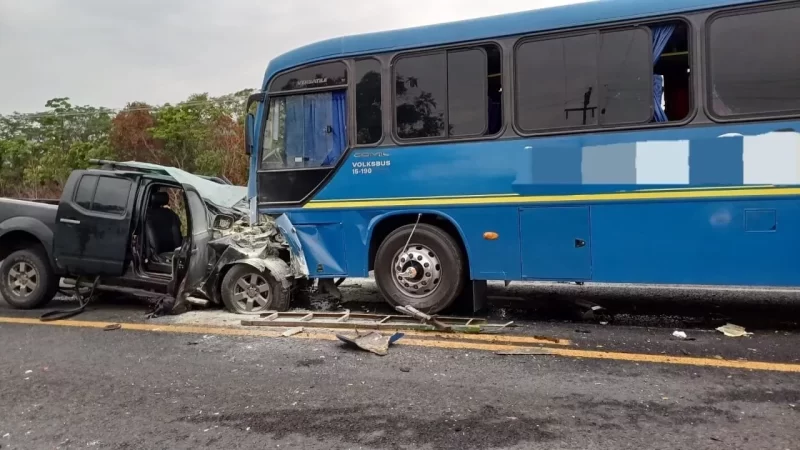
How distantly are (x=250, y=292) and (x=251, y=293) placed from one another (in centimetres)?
2

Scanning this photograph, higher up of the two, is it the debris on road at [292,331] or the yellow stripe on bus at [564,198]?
the yellow stripe on bus at [564,198]

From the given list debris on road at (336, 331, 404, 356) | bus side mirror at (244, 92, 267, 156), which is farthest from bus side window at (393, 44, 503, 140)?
debris on road at (336, 331, 404, 356)

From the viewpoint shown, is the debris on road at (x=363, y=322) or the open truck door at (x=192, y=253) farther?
the open truck door at (x=192, y=253)

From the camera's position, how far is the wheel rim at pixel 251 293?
21.0ft

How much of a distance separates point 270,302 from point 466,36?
11.7 ft

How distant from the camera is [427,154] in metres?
5.90

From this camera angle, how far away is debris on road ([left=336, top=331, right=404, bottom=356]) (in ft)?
15.9


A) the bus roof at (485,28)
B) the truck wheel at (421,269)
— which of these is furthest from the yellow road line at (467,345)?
the bus roof at (485,28)

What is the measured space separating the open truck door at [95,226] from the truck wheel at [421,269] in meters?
3.05

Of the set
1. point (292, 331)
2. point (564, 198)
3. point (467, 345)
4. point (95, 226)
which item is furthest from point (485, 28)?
point (95, 226)

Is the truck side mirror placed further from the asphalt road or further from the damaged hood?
the asphalt road

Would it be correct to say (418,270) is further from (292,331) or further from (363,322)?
(292,331)

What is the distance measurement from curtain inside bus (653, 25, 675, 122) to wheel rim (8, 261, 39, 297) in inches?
288

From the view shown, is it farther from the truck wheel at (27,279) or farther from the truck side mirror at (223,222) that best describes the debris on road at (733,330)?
the truck wheel at (27,279)
